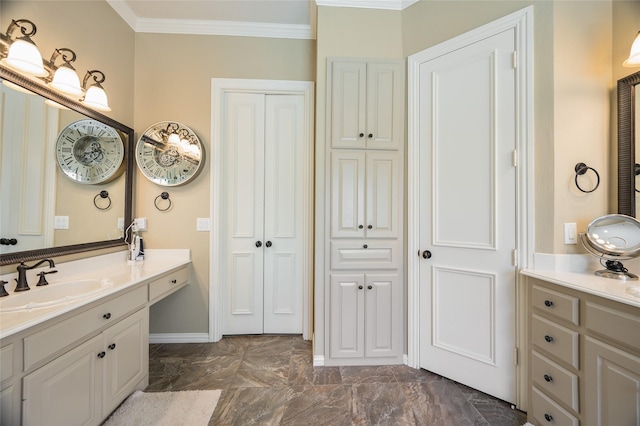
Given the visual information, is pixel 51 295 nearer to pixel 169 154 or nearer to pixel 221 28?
pixel 169 154

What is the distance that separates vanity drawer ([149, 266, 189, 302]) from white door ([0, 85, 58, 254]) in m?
0.64

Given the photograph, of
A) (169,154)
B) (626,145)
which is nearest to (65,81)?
(169,154)

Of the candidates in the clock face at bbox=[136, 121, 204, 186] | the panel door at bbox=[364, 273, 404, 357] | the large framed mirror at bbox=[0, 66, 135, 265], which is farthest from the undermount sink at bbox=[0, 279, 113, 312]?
the panel door at bbox=[364, 273, 404, 357]

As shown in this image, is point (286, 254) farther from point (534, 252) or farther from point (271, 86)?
point (534, 252)

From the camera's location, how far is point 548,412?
128 cm

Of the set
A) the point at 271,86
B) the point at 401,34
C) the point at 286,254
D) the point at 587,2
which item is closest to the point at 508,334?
the point at 286,254

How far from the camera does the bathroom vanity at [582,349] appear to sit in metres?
0.99

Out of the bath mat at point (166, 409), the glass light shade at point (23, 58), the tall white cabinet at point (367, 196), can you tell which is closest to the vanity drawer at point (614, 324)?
the tall white cabinet at point (367, 196)

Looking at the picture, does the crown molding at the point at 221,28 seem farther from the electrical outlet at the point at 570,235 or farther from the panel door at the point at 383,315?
the electrical outlet at the point at 570,235

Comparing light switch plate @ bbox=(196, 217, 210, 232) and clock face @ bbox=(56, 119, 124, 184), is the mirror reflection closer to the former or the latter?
clock face @ bbox=(56, 119, 124, 184)

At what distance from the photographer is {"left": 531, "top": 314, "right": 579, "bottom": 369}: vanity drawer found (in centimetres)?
117

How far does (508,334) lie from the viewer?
1561 millimetres

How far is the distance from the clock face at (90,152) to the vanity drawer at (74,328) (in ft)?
3.12

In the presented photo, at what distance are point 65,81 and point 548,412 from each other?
3378mm
